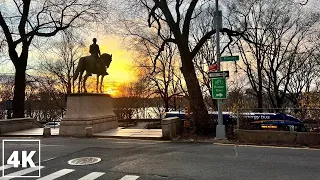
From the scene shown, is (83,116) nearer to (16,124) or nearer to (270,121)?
(16,124)

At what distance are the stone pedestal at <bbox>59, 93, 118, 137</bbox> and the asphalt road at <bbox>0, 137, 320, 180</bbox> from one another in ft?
13.2

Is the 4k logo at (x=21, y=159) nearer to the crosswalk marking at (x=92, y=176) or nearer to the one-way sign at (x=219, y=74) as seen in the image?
the crosswalk marking at (x=92, y=176)

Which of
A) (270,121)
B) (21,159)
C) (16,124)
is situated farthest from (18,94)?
(270,121)

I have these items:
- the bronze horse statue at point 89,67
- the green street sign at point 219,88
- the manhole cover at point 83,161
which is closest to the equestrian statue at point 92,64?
A: the bronze horse statue at point 89,67

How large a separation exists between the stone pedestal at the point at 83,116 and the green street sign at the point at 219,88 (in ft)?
22.4

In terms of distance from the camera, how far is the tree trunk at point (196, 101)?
45.5ft

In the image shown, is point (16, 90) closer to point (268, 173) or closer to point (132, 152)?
point (132, 152)

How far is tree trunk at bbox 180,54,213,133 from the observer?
13.9 m

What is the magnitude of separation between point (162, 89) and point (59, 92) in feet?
73.1

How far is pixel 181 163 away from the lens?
760cm

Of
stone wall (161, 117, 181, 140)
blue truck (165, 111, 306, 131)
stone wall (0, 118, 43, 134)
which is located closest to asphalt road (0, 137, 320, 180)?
stone wall (161, 117, 181, 140)

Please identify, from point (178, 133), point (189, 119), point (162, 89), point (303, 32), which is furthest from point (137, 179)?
point (162, 89)

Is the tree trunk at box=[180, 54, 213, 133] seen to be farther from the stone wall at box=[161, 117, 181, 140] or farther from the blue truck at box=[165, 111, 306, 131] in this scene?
the stone wall at box=[161, 117, 181, 140]

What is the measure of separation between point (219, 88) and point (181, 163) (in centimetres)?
596
